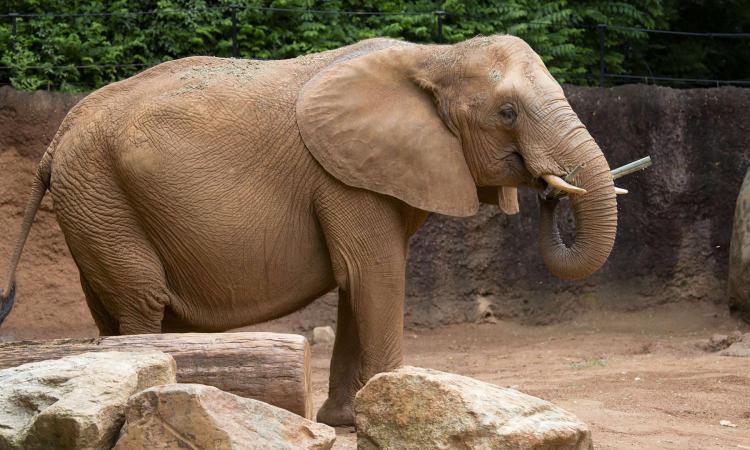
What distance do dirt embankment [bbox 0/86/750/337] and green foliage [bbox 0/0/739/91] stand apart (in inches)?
45.6

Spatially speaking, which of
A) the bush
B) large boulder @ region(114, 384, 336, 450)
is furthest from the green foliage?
large boulder @ region(114, 384, 336, 450)

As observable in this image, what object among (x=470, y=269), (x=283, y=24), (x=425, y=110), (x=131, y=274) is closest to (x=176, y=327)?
(x=131, y=274)

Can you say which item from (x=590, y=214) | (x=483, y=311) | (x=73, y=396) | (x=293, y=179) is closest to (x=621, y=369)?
(x=483, y=311)

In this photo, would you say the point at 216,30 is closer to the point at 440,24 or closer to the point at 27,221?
the point at 440,24

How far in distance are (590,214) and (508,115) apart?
A: 738 millimetres

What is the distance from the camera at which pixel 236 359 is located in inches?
231

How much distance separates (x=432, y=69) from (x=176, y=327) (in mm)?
2257

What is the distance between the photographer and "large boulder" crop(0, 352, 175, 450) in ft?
16.1

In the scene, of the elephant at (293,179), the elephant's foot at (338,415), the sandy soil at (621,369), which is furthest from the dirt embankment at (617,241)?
the elephant at (293,179)

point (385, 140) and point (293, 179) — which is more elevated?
point (385, 140)

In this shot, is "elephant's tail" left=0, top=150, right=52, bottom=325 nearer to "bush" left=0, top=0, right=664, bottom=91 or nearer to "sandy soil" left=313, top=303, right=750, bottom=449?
"sandy soil" left=313, top=303, right=750, bottom=449

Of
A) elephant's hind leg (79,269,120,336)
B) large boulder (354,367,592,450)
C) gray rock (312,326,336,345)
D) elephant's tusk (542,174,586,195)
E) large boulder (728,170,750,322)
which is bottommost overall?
gray rock (312,326,336,345)

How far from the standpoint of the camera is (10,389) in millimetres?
5238

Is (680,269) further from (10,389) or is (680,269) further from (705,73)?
(10,389)
